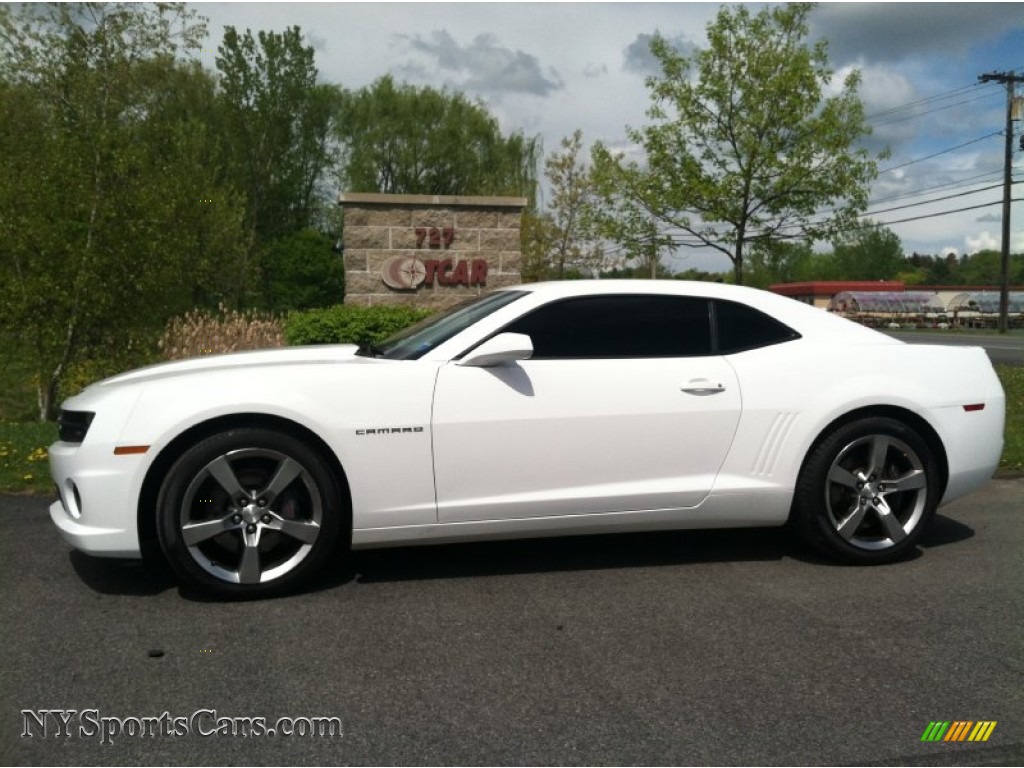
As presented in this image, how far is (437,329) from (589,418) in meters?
0.97

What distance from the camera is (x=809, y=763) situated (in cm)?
258

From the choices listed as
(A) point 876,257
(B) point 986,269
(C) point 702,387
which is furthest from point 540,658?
(B) point 986,269

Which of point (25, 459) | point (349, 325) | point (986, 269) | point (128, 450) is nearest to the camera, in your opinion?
point (128, 450)

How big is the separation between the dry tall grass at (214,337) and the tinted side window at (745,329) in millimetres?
9814

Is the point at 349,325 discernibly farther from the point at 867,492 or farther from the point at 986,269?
the point at 986,269

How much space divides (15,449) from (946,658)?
7.07 metres

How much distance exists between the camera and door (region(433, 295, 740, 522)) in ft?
13.3

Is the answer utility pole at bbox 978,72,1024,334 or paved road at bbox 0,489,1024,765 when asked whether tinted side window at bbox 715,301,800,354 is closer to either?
paved road at bbox 0,489,1024,765

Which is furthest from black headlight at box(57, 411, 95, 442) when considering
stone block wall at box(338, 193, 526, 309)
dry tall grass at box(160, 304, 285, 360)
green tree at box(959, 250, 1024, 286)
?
green tree at box(959, 250, 1024, 286)

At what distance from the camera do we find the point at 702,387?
4316mm

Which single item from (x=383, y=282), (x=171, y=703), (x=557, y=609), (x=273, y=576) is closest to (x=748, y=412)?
(x=557, y=609)

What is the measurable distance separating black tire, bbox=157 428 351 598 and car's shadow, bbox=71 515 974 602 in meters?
0.19

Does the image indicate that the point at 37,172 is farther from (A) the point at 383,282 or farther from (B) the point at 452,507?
(B) the point at 452,507

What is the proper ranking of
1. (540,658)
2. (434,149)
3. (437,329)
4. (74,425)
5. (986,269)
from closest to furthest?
(540,658) < (74,425) < (437,329) < (434,149) < (986,269)
